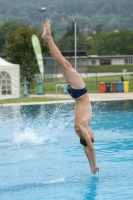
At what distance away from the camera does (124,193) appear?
912 centimetres

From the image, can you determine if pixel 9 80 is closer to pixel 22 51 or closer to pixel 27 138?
pixel 22 51

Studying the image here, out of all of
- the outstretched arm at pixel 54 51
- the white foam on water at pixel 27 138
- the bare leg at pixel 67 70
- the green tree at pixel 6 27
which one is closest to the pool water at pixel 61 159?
the white foam on water at pixel 27 138

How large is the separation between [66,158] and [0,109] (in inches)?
483

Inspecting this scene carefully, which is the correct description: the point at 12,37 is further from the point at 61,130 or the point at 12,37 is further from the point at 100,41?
the point at 100,41

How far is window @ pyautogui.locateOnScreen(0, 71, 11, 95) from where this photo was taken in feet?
94.1

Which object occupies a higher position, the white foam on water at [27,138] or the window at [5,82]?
the window at [5,82]

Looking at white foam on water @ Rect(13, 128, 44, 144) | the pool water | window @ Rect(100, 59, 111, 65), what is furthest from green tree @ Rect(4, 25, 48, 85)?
window @ Rect(100, 59, 111, 65)

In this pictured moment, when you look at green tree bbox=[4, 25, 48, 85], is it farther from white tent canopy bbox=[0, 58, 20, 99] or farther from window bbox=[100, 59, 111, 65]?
window bbox=[100, 59, 111, 65]

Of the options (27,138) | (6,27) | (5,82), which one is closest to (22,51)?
(5,82)

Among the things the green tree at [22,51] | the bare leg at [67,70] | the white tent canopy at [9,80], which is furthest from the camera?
the green tree at [22,51]

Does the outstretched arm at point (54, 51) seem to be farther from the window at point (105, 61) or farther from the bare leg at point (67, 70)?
the window at point (105, 61)

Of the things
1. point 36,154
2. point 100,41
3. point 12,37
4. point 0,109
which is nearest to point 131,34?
point 100,41

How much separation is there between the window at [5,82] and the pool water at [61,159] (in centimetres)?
803

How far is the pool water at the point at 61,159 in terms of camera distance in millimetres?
9328
